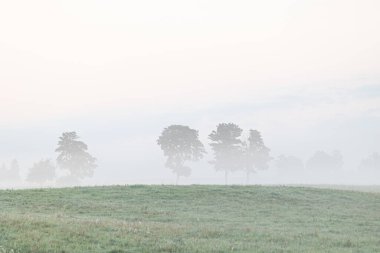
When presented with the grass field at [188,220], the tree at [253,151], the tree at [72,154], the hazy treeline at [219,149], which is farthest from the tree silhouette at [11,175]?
the grass field at [188,220]

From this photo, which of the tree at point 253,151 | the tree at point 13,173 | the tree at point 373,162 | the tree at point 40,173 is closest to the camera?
the tree at point 253,151

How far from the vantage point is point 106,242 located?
55.1ft

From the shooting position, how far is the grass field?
1689 centimetres

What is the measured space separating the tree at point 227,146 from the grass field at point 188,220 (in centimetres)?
7108

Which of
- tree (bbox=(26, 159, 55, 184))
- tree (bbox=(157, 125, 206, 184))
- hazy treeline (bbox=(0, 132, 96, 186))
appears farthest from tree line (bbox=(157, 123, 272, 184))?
tree (bbox=(26, 159, 55, 184))

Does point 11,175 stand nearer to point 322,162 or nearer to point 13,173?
point 13,173

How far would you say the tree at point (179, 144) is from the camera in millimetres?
111188

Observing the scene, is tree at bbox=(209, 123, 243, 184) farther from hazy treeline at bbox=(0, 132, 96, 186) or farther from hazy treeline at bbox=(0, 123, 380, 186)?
hazy treeline at bbox=(0, 132, 96, 186)

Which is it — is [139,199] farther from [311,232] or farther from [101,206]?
[311,232]

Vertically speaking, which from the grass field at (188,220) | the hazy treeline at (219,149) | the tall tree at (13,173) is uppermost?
the hazy treeline at (219,149)

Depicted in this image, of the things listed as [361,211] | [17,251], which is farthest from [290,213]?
[17,251]

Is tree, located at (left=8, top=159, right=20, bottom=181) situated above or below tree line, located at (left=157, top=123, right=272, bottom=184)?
below

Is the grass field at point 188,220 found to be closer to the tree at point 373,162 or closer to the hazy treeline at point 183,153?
the hazy treeline at point 183,153

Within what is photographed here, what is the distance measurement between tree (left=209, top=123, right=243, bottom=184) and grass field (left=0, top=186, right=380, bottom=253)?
7108 centimetres
